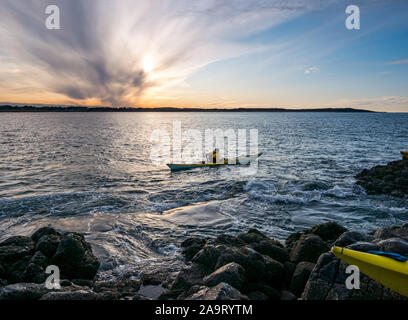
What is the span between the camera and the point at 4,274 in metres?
6.99

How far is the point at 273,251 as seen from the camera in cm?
780

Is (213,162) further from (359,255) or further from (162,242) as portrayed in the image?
(359,255)

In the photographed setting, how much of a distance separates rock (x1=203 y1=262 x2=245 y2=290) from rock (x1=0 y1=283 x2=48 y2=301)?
148 inches

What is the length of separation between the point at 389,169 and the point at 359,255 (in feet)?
66.4

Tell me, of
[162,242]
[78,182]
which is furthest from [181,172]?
[162,242]

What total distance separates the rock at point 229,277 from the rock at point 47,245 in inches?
211

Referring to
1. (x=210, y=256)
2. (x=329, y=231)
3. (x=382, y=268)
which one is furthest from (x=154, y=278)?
(x=329, y=231)

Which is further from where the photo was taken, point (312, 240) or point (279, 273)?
Answer: point (312, 240)

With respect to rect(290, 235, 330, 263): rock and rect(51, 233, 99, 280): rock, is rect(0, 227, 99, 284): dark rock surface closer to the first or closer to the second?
rect(51, 233, 99, 280): rock

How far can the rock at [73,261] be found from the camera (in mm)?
7438

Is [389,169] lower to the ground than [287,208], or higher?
higher

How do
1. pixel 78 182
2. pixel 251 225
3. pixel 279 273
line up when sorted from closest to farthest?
pixel 279 273
pixel 251 225
pixel 78 182

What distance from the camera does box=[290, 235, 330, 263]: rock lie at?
23.9 ft
